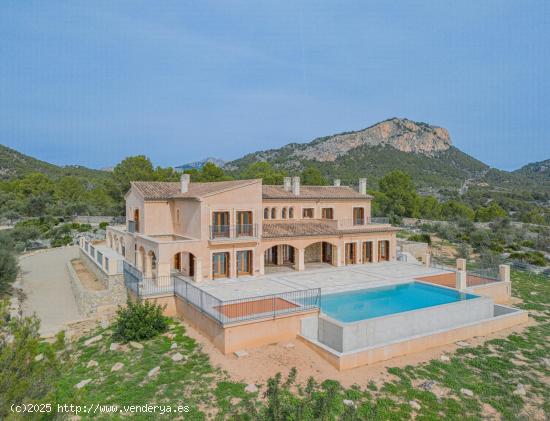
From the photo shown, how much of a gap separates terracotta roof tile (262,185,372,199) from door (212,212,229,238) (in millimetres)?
4839

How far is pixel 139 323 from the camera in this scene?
16.0 meters

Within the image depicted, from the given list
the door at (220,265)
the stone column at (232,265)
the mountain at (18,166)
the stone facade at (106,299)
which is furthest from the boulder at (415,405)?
the mountain at (18,166)

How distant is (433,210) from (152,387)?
198ft

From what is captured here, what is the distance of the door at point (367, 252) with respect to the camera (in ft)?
95.7

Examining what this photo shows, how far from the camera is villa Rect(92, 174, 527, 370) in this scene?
592 inches

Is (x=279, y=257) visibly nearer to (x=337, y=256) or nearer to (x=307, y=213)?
(x=337, y=256)

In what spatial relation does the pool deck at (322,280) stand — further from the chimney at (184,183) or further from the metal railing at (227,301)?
the chimney at (184,183)

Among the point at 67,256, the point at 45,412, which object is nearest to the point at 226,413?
the point at 45,412

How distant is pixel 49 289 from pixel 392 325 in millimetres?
25175

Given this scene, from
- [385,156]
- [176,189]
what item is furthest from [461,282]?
[385,156]

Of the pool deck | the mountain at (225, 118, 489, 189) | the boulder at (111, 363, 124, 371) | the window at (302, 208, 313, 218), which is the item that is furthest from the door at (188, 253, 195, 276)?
the mountain at (225, 118, 489, 189)

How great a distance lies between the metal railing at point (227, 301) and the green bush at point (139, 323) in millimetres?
1608

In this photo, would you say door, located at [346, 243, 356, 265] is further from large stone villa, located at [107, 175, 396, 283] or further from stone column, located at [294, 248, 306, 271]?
stone column, located at [294, 248, 306, 271]

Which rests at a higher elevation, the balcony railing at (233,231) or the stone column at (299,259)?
the balcony railing at (233,231)
